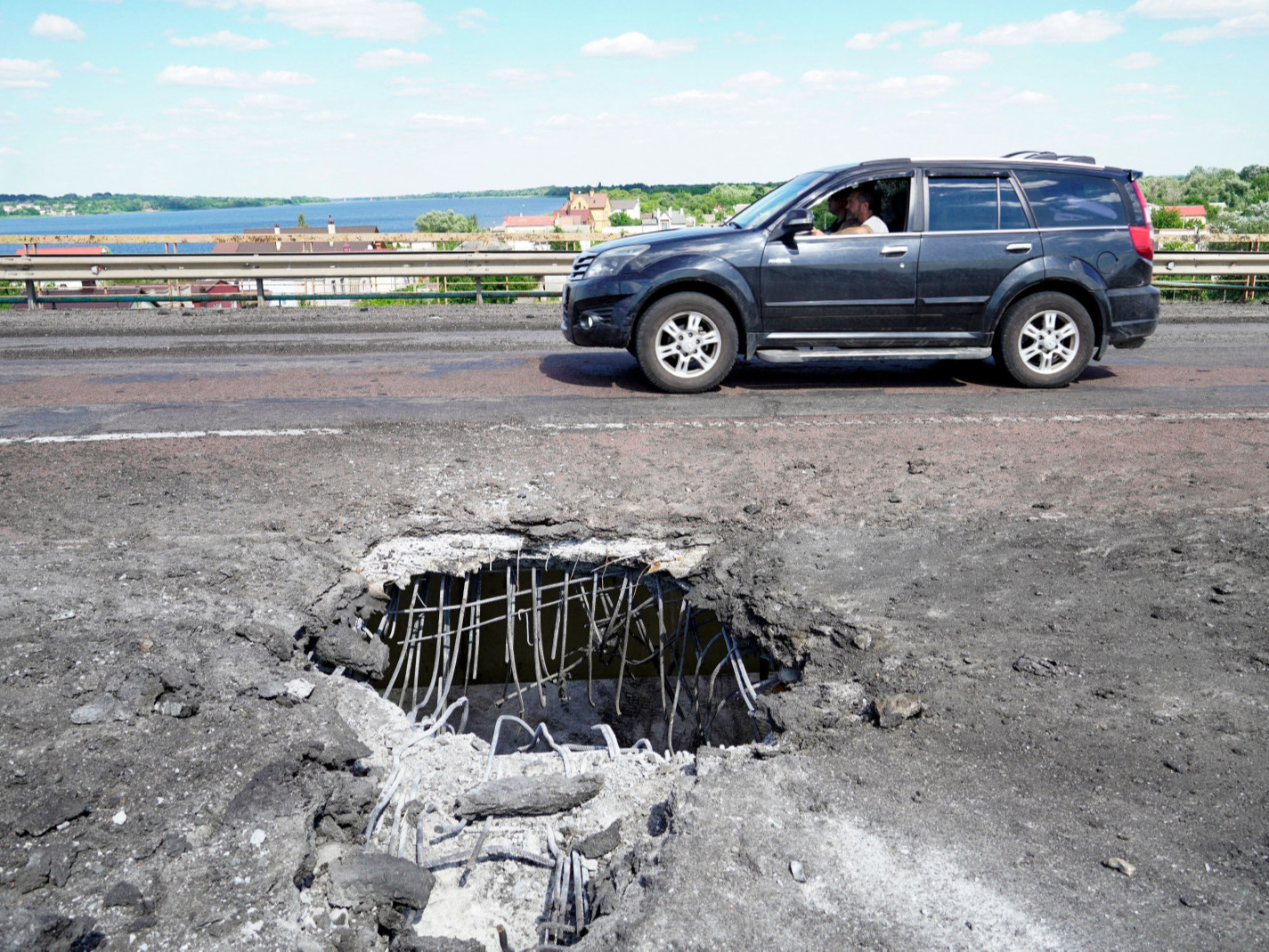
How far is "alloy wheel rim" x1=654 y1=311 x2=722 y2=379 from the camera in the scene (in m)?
8.14

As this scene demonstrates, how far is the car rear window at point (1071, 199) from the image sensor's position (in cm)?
820

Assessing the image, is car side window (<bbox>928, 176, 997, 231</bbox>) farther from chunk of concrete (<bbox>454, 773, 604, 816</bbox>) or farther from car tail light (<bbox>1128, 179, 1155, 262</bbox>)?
chunk of concrete (<bbox>454, 773, 604, 816</bbox>)

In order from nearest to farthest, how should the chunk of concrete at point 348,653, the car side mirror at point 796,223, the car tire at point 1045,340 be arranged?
the chunk of concrete at point 348,653
the car side mirror at point 796,223
the car tire at point 1045,340

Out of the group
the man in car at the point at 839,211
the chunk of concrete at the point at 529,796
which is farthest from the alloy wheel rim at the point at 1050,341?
the chunk of concrete at the point at 529,796

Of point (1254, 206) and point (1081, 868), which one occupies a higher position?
point (1254, 206)

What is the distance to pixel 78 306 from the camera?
1741cm

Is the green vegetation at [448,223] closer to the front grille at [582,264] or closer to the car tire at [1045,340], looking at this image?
the front grille at [582,264]

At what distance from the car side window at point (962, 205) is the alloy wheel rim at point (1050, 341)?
95 centimetres

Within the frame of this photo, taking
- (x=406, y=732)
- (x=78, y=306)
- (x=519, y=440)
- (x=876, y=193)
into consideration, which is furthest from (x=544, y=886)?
(x=78, y=306)

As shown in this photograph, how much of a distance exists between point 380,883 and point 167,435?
503cm

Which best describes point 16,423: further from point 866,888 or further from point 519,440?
point 866,888

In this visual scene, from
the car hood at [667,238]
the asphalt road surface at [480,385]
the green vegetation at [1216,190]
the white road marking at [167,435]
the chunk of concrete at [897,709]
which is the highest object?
the green vegetation at [1216,190]

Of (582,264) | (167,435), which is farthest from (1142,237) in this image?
(167,435)

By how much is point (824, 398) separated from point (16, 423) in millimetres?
6457
